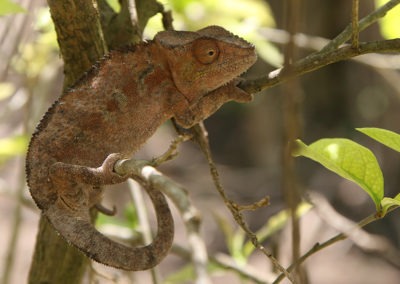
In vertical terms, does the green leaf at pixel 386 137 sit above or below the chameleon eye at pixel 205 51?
below

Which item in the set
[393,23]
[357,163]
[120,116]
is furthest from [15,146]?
[357,163]

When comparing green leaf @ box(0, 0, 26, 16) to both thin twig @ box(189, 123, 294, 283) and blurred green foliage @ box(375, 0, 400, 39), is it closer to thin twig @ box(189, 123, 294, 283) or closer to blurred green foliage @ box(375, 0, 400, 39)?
thin twig @ box(189, 123, 294, 283)

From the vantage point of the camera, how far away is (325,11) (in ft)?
23.2

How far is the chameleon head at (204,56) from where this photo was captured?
152 cm

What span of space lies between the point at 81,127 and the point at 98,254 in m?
0.28

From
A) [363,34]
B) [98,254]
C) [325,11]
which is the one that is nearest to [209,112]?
[98,254]

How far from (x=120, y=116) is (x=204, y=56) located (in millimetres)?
233

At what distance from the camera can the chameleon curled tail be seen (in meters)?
1.34

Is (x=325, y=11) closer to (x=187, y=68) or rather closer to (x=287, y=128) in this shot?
(x=187, y=68)

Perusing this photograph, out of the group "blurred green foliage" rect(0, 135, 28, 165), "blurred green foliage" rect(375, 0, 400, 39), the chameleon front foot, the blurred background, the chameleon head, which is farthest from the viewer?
the blurred background

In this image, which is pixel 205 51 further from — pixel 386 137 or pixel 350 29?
pixel 386 137

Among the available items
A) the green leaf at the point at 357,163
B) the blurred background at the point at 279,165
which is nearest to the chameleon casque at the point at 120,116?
the green leaf at the point at 357,163

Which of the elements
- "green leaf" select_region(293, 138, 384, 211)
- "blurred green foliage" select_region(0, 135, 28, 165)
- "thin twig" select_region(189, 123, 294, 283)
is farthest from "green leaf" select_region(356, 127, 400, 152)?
"blurred green foliage" select_region(0, 135, 28, 165)

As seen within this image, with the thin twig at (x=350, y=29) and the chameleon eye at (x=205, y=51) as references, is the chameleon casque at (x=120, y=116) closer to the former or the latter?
the chameleon eye at (x=205, y=51)
